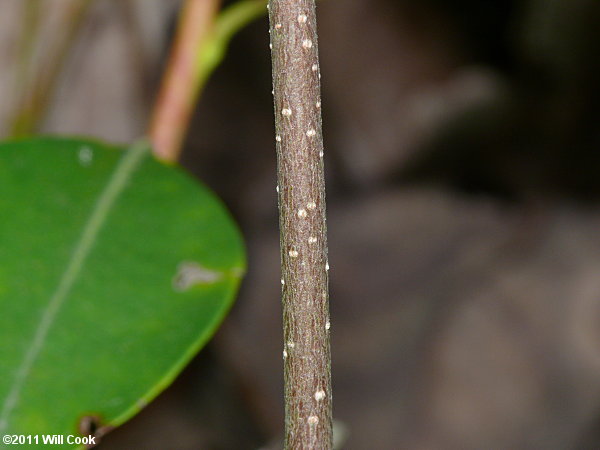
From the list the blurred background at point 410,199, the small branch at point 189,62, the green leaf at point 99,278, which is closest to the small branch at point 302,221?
the green leaf at point 99,278

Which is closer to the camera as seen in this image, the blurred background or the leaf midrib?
the leaf midrib

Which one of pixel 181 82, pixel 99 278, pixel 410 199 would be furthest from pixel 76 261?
pixel 410 199

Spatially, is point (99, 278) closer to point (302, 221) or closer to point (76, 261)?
point (76, 261)

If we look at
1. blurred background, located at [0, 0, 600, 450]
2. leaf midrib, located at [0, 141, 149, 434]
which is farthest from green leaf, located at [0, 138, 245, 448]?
blurred background, located at [0, 0, 600, 450]

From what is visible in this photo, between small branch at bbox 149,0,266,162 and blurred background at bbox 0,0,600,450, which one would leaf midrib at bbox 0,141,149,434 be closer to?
small branch at bbox 149,0,266,162

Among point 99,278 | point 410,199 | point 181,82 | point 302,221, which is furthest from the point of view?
point 410,199

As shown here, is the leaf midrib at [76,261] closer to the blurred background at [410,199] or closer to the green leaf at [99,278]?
the green leaf at [99,278]

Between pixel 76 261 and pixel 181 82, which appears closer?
pixel 76 261
